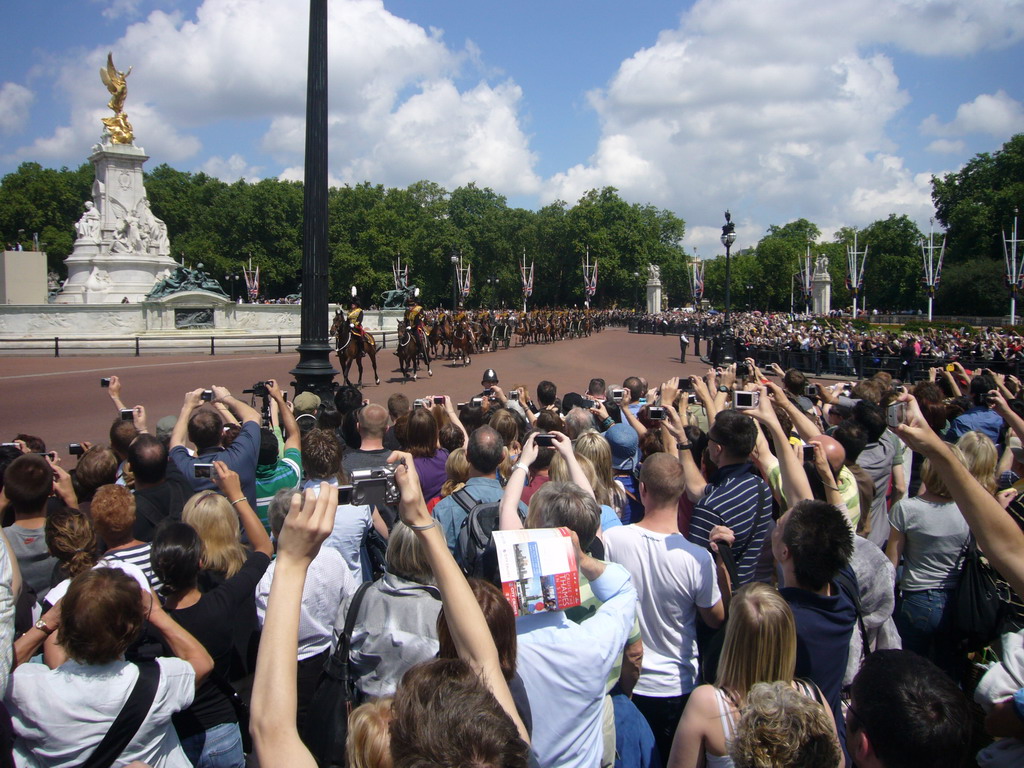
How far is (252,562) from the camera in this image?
335 centimetres

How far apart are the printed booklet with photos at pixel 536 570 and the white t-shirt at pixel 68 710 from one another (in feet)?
4.18

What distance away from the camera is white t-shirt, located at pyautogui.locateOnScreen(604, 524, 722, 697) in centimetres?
310

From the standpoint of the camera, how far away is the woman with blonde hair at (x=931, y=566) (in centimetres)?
377

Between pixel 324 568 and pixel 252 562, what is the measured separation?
332 millimetres

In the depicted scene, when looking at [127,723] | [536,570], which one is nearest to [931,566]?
[536,570]

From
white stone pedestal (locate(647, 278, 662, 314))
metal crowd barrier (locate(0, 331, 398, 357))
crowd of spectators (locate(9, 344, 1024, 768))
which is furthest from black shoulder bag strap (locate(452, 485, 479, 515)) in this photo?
white stone pedestal (locate(647, 278, 662, 314))

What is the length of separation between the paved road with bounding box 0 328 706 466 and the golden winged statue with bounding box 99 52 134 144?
1554 centimetres

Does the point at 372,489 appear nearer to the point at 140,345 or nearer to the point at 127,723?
the point at 127,723

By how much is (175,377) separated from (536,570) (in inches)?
806

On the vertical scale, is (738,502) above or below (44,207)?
below

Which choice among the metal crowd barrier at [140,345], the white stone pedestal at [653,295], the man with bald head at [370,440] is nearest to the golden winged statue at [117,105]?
the metal crowd barrier at [140,345]

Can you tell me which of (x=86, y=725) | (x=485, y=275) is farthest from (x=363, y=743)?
(x=485, y=275)

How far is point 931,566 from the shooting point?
385cm

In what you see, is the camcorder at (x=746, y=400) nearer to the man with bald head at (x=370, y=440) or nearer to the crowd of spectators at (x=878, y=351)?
the man with bald head at (x=370, y=440)
